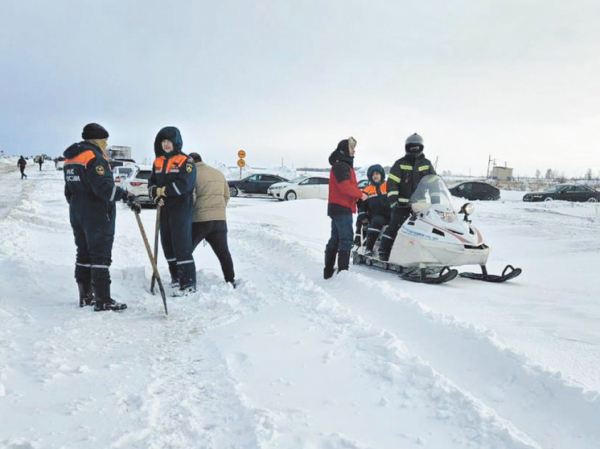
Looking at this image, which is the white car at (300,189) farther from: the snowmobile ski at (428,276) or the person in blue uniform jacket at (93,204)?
the person in blue uniform jacket at (93,204)

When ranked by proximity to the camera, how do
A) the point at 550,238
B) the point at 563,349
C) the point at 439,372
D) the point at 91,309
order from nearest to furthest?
1. the point at 439,372
2. the point at 563,349
3. the point at 91,309
4. the point at 550,238

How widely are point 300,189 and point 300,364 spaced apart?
20.2 m

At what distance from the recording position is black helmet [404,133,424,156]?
6570mm

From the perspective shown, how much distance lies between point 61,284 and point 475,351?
4576 millimetres

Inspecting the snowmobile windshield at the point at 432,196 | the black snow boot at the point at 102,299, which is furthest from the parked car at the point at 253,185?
the black snow boot at the point at 102,299

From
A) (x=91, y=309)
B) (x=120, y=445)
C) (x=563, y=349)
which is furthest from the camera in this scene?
(x=91, y=309)

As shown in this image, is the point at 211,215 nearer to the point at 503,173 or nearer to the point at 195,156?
the point at 195,156

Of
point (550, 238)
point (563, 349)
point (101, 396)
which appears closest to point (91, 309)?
point (101, 396)

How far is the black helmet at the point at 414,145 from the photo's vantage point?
6570 millimetres

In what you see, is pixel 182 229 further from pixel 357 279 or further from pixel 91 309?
pixel 357 279

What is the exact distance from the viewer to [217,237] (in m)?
5.81

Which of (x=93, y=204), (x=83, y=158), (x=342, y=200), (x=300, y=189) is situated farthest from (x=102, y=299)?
(x=300, y=189)

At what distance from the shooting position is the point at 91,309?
15.5 ft

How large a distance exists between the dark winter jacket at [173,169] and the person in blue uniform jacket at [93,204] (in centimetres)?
57
